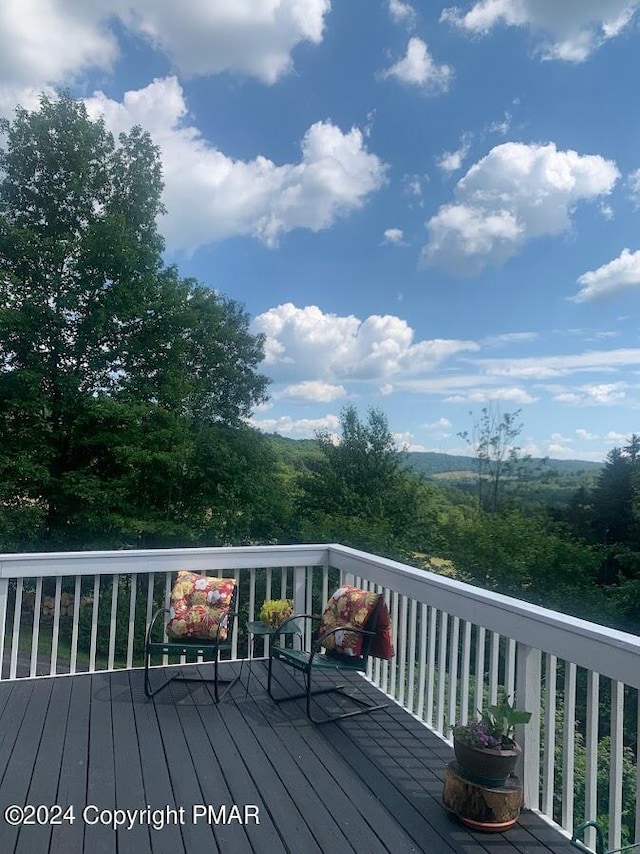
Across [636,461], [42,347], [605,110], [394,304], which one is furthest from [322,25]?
[636,461]

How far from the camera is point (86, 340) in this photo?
12.2m

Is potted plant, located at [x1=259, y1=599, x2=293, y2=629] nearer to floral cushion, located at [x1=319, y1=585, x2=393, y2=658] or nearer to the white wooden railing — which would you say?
the white wooden railing

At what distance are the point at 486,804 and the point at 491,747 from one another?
0.20 meters

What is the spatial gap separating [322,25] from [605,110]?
511 cm

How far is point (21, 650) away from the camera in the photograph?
11992 mm

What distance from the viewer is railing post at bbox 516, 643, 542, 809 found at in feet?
8.23

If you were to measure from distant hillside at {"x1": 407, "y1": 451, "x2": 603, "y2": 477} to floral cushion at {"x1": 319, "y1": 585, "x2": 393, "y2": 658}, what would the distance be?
1507 cm

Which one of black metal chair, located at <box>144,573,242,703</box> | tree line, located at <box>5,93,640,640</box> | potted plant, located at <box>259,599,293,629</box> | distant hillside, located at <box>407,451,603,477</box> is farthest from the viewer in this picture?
distant hillside, located at <box>407,451,603,477</box>

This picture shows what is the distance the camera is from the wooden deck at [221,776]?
2.21 metres

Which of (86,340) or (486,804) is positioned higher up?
(86,340)

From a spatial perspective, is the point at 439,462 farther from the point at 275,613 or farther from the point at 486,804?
the point at 486,804

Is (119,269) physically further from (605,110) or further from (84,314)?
(605,110)

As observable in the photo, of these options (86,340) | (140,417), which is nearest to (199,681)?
(140,417)

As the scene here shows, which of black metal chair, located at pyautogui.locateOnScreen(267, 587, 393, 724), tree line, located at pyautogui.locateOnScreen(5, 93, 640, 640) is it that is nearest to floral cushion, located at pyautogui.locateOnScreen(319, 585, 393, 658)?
black metal chair, located at pyautogui.locateOnScreen(267, 587, 393, 724)
